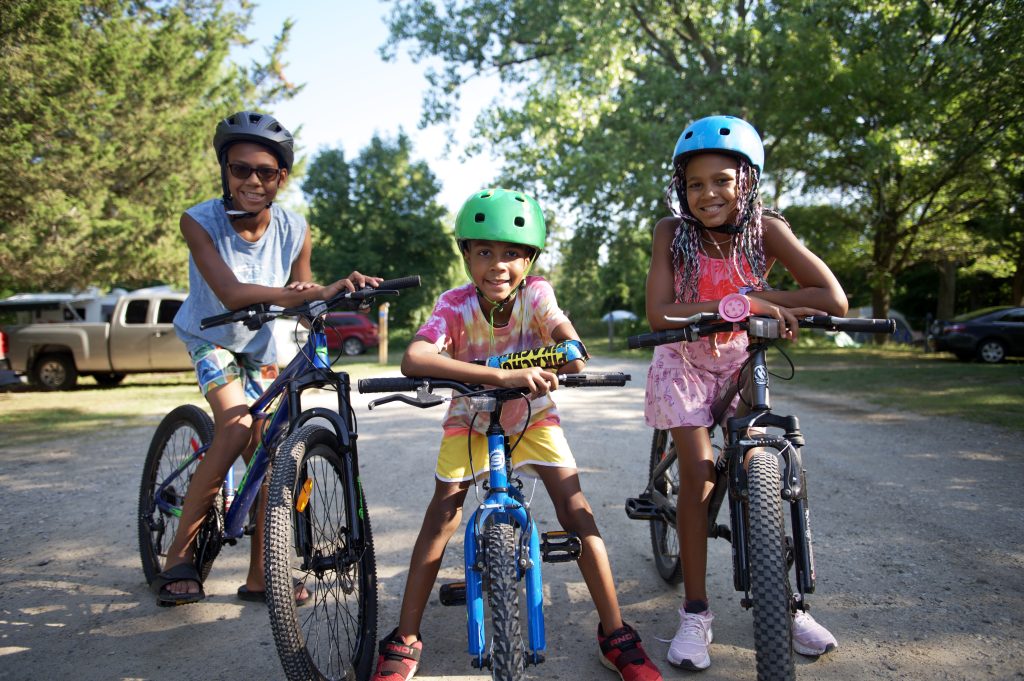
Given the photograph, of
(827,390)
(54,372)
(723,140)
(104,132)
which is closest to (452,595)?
(723,140)

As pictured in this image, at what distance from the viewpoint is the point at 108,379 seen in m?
15.4

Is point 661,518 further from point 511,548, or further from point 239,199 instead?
point 239,199

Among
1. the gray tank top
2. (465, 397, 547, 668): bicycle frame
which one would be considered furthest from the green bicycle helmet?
the gray tank top

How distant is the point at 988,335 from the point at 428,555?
59.6 ft

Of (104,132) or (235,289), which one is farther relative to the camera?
(104,132)

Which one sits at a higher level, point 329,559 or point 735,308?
point 735,308

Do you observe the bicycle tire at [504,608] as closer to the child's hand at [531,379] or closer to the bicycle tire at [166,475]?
the child's hand at [531,379]

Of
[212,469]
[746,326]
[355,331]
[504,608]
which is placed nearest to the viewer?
[504,608]

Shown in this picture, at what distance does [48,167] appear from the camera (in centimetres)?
1189

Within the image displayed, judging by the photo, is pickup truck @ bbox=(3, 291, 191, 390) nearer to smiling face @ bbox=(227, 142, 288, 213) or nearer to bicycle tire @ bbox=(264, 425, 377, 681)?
smiling face @ bbox=(227, 142, 288, 213)

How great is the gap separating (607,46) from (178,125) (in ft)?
33.0

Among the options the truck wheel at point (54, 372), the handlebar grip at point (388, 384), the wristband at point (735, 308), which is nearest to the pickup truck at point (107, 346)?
the truck wheel at point (54, 372)

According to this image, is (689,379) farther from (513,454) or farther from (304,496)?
(304,496)

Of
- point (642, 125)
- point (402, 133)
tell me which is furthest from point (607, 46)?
point (402, 133)
